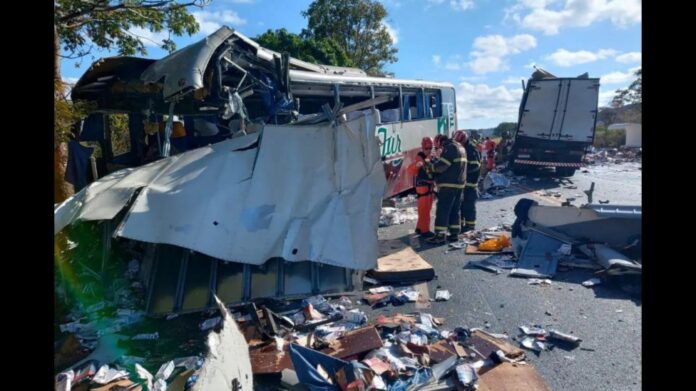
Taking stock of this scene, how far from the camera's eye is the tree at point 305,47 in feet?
58.3

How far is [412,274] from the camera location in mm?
5090

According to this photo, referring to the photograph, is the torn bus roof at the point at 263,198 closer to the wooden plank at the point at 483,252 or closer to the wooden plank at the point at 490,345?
the wooden plank at the point at 490,345

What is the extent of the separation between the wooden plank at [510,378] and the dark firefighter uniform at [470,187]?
4.19 metres

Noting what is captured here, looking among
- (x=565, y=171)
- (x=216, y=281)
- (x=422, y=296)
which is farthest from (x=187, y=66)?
(x=565, y=171)

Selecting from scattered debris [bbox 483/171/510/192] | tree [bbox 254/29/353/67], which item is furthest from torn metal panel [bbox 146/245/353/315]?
tree [bbox 254/29/353/67]

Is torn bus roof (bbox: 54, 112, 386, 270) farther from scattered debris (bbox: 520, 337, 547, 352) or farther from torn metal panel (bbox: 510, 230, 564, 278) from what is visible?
torn metal panel (bbox: 510, 230, 564, 278)

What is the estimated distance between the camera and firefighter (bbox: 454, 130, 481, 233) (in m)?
7.15

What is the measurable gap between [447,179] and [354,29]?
652 inches

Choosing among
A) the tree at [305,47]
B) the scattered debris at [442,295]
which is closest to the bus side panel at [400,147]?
the scattered debris at [442,295]

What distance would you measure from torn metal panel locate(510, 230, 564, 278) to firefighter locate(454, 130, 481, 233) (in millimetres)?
1543

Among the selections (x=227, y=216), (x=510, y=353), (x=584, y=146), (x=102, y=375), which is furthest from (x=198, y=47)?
(x=584, y=146)

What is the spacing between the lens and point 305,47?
59.1ft
